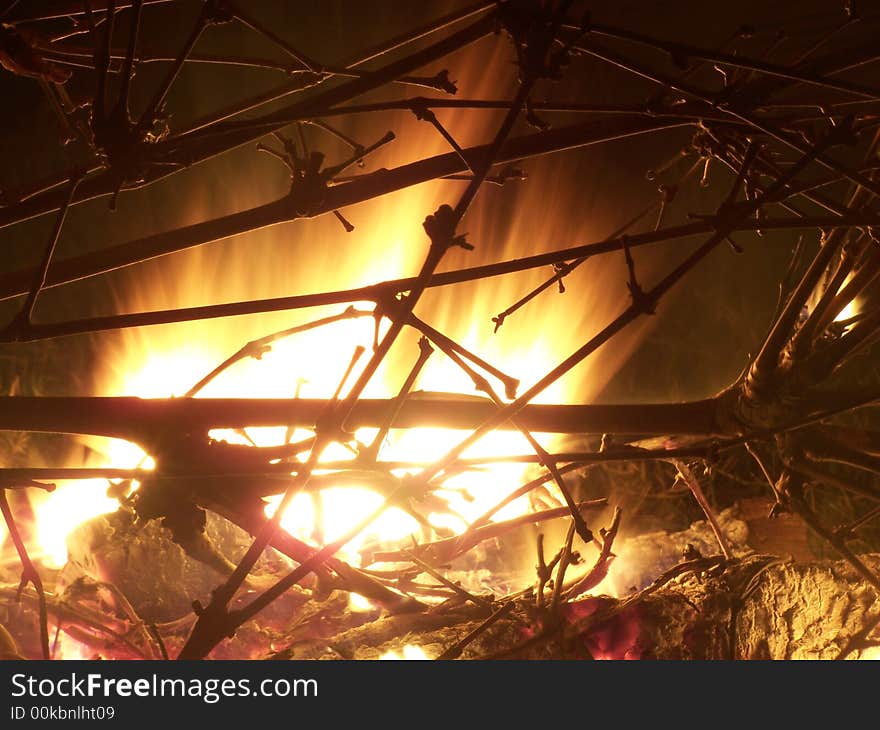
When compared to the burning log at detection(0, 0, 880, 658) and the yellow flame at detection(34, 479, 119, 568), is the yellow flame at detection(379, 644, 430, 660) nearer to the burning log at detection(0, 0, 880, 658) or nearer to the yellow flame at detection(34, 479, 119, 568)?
the burning log at detection(0, 0, 880, 658)

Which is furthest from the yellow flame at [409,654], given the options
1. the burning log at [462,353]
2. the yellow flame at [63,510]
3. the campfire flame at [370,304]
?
the yellow flame at [63,510]

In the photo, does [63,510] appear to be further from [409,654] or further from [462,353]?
[462,353]

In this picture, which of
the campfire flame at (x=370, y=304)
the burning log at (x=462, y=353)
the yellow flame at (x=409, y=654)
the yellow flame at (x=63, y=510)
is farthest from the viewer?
the yellow flame at (x=63, y=510)

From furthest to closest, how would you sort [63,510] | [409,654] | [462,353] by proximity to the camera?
[63,510]
[409,654]
[462,353]

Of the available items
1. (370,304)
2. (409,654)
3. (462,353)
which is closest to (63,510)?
(370,304)

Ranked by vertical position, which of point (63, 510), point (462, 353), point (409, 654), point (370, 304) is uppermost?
point (370, 304)

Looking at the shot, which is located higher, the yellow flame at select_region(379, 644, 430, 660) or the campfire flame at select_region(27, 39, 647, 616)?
the campfire flame at select_region(27, 39, 647, 616)

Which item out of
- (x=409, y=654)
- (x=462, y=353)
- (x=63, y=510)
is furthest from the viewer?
(x=63, y=510)

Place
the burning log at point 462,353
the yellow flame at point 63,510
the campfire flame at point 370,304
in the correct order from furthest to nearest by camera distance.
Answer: the yellow flame at point 63,510, the campfire flame at point 370,304, the burning log at point 462,353

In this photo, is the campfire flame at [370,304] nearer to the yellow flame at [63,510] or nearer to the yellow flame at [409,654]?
the yellow flame at [63,510]

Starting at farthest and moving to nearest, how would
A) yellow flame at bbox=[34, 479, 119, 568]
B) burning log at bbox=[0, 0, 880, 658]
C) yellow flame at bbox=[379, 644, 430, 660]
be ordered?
yellow flame at bbox=[34, 479, 119, 568] < yellow flame at bbox=[379, 644, 430, 660] < burning log at bbox=[0, 0, 880, 658]

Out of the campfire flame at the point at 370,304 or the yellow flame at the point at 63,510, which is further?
the yellow flame at the point at 63,510

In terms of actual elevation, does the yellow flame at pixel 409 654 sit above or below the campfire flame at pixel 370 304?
below

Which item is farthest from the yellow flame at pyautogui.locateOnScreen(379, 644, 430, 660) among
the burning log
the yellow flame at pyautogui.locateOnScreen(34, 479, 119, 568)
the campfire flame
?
the yellow flame at pyautogui.locateOnScreen(34, 479, 119, 568)
